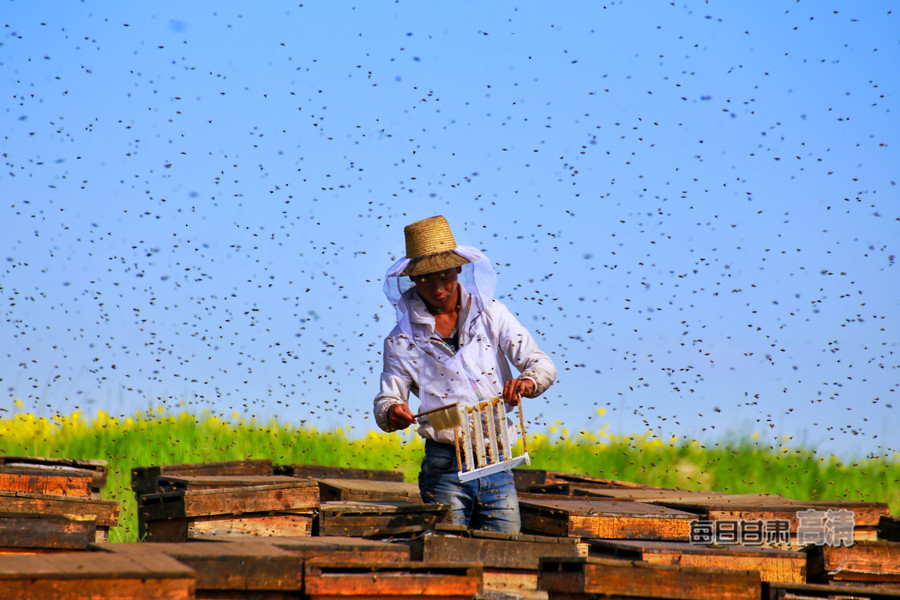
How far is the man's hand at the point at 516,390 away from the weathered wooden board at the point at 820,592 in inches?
64.8

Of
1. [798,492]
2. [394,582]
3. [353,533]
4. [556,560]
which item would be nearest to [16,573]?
[394,582]

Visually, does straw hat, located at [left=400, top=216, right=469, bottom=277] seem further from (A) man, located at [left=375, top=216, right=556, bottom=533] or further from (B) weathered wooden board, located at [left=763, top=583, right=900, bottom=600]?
(B) weathered wooden board, located at [left=763, top=583, right=900, bottom=600]

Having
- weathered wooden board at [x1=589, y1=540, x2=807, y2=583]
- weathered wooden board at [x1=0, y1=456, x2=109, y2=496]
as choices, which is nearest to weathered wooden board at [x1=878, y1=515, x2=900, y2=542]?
weathered wooden board at [x1=589, y1=540, x2=807, y2=583]

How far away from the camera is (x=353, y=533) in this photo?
6.02 m

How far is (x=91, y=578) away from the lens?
136 inches

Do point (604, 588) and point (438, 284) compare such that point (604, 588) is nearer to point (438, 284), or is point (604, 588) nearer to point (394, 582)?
point (394, 582)

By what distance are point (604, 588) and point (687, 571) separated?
455 mm

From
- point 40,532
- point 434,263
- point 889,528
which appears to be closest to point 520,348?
point 434,263

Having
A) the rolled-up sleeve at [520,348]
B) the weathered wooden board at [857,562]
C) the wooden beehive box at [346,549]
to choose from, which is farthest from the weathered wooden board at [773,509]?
the wooden beehive box at [346,549]

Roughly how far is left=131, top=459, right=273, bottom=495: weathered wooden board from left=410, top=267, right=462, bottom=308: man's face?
126 inches

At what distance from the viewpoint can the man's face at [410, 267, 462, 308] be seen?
5.68m

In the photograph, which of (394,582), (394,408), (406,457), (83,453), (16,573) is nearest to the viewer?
(16,573)

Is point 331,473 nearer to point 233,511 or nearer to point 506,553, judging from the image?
point 233,511

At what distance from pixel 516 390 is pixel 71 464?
451 centimetres
